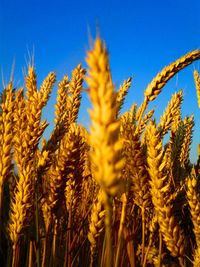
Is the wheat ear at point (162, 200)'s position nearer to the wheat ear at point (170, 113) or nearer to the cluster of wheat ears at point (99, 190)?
the cluster of wheat ears at point (99, 190)

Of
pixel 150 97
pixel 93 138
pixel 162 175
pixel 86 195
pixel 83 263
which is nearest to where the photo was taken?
pixel 93 138

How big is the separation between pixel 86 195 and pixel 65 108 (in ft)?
4.33

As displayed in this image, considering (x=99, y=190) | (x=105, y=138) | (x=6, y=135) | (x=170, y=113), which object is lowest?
(x=105, y=138)

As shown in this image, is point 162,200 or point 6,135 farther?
point 6,135

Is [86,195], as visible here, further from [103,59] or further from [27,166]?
[103,59]

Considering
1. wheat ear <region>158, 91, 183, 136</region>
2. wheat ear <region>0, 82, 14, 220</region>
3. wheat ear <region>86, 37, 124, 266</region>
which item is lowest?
wheat ear <region>86, 37, 124, 266</region>

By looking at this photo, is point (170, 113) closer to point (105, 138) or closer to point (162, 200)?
point (162, 200)

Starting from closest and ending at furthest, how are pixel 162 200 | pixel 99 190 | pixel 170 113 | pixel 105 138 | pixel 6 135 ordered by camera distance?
1. pixel 105 138
2. pixel 162 200
3. pixel 6 135
4. pixel 99 190
5. pixel 170 113

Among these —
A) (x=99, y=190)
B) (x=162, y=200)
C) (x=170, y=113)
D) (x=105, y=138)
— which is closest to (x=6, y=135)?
(x=99, y=190)

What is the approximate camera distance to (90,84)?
33.1 inches

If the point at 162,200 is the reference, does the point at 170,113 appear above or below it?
above

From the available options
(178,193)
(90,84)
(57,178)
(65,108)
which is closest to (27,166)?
(57,178)

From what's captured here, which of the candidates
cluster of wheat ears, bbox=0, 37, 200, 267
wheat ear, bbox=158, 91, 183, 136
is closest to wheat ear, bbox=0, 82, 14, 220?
cluster of wheat ears, bbox=0, 37, 200, 267

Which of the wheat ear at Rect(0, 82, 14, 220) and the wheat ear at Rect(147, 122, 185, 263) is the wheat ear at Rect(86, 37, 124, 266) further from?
the wheat ear at Rect(0, 82, 14, 220)
